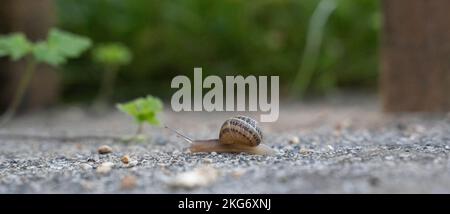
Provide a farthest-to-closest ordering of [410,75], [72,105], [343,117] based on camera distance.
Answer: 1. [72,105]
2. [343,117]
3. [410,75]

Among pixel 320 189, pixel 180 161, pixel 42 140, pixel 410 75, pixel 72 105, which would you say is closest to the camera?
pixel 320 189

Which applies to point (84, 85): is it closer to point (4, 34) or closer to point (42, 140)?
point (4, 34)

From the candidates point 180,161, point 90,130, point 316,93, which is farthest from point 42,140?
point 316,93

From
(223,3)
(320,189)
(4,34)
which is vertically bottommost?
(320,189)

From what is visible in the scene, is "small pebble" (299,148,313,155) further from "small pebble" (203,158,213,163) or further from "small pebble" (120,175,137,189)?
"small pebble" (120,175,137,189)

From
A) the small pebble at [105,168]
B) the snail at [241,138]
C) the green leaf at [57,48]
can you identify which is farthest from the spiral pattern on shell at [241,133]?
the green leaf at [57,48]

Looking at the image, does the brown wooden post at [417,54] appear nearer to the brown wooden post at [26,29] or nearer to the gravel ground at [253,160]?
the gravel ground at [253,160]

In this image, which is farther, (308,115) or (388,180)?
(308,115)
